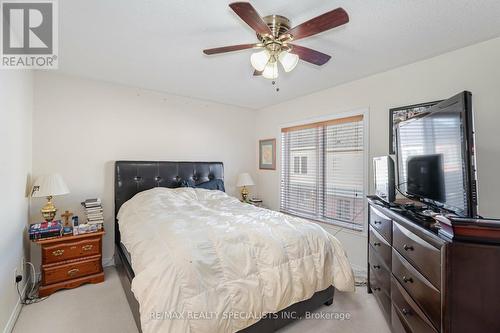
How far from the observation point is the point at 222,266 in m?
1.49

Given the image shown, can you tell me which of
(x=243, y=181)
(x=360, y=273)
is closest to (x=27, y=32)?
(x=243, y=181)

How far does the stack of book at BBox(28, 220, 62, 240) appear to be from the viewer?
87.6 inches

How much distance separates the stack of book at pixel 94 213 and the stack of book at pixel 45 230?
27cm

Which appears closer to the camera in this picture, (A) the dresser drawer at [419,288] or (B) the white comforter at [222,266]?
(A) the dresser drawer at [419,288]

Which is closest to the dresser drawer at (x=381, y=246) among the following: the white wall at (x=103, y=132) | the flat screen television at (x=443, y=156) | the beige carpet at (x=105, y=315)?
the flat screen television at (x=443, y=156)

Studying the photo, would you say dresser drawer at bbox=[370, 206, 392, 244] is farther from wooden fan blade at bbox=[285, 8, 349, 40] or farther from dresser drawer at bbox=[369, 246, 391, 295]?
wooden fan blade at bbox=[285, 8, 349, 40]

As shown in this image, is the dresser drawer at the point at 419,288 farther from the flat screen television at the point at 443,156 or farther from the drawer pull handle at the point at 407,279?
the flat screen television at the point at 443,156

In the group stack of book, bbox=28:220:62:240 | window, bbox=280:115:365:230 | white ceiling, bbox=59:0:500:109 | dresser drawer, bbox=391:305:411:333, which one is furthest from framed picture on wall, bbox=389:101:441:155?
stack of book, bbox=28:220:62:240

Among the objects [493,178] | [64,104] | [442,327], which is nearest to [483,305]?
[442,327]

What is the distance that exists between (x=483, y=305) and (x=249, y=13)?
5.92 feet

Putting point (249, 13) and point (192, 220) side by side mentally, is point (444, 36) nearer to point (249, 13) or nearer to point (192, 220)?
point (249, 13)

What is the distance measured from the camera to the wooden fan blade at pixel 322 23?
1186mm

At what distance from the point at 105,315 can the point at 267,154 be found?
124 inches

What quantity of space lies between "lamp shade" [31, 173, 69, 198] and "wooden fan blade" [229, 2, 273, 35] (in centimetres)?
247
